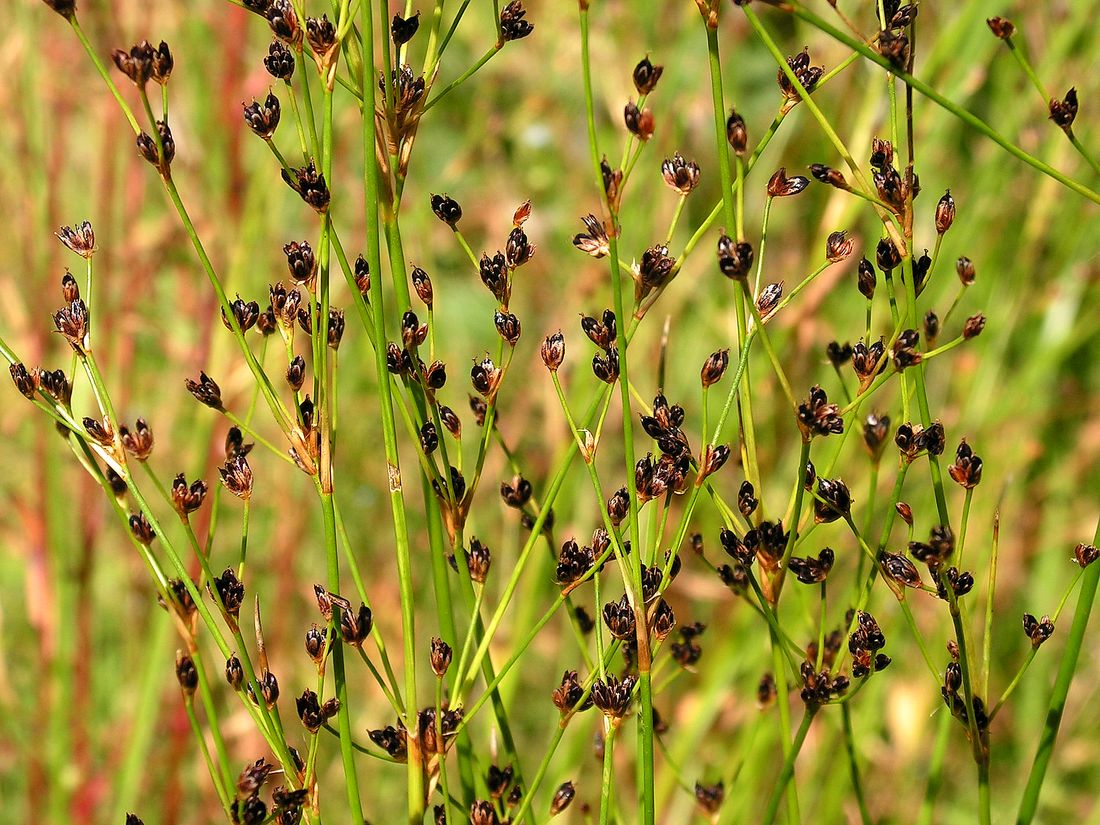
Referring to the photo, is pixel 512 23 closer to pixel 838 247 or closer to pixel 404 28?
pixel 404 28

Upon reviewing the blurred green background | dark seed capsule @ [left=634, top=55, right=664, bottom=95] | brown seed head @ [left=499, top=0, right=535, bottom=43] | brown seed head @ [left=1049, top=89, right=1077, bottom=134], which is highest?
the blurred green background

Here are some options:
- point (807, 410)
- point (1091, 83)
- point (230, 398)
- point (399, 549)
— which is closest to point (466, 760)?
point (399, 549)

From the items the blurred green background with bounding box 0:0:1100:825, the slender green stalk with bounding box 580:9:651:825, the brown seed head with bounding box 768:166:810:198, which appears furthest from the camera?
the blurred green background with bounding box 0:0:1100:825

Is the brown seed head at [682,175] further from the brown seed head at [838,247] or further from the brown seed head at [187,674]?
the brown seed head at [187,674]

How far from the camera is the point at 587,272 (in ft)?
6.88

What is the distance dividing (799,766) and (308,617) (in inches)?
40.4

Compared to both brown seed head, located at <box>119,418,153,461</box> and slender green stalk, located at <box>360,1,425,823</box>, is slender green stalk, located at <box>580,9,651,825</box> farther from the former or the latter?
brown seed head, located at <box>119,418,153,461</box>

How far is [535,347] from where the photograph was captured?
2.46m

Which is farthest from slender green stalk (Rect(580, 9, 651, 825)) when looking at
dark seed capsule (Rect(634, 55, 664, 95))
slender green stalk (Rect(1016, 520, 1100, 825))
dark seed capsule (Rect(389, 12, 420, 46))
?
slender green stalk (Rect(1016, 520, 1100, 825))

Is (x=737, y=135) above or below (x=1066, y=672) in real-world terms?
above

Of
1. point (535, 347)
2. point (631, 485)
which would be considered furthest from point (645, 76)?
point (535, 347)

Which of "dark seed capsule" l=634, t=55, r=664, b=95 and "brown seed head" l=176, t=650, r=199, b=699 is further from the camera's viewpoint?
"brown seed head" l=176, t=650, r=199, b=699

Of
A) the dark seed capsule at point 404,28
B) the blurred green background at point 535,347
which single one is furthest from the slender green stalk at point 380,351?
the blurred green background at point 535,347

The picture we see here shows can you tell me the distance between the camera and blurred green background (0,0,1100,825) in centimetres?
186
